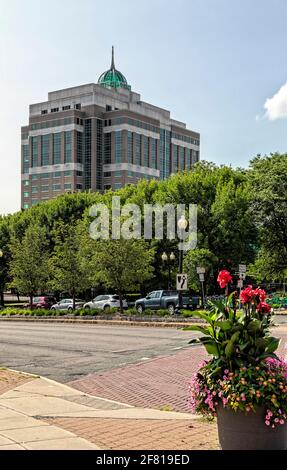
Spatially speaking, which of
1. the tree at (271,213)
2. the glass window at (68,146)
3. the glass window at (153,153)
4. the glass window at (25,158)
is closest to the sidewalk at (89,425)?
the tree at (271,213)

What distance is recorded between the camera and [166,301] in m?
39.6

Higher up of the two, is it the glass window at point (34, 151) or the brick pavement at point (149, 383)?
the glass window at point (34, 151)

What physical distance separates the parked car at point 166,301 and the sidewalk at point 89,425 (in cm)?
2879

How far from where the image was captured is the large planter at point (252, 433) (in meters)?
5.87

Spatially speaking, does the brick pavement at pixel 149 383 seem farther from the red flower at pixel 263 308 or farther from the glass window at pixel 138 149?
the glass window at pixel 138 149

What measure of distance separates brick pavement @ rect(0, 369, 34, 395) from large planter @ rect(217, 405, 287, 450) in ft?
19.5

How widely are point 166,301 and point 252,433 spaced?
3379 cm

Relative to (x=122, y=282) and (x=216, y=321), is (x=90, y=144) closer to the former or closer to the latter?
(x=122, y=282)

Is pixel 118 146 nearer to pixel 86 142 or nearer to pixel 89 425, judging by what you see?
pixel 86 142

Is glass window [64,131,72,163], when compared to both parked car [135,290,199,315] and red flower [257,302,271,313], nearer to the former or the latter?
parked car [135,290,199,315]

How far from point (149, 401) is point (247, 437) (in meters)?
4.80

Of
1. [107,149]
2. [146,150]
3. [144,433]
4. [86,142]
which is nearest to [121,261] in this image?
[144,433]

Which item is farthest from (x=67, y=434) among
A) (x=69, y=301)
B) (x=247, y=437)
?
(x=69, y=301)

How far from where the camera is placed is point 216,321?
6371 mm
